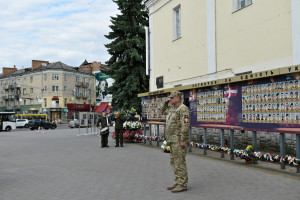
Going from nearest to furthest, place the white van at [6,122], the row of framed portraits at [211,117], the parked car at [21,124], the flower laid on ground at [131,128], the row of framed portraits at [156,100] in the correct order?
the row of framed portraits at [211,117] < the row of framed portraits at [156,100] < the flower laid on ground at [131,128] < the white van at [6,122] < the parked car at [21,124]

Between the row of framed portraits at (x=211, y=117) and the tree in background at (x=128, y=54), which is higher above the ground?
the tree in background at (x=128, y=54)

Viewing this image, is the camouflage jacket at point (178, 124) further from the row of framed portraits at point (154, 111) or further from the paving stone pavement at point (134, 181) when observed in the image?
the row of framed portraits at point (154, 111)

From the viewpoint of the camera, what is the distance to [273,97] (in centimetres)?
809

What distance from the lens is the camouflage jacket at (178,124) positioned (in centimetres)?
603

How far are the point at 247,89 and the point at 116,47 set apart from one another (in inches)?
698

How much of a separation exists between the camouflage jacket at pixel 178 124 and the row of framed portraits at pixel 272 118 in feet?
9.94

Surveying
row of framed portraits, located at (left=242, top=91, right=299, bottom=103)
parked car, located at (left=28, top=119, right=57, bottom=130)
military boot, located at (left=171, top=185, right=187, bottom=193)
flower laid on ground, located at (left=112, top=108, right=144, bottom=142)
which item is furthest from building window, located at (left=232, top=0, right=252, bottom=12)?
parked car, located at (left=28, top=119, right=57, bottom=130)

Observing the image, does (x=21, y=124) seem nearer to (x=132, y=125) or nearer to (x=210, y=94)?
(x=132, y=125)

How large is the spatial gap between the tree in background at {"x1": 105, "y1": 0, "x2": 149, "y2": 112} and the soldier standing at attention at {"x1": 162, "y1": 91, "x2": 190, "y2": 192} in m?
18.6

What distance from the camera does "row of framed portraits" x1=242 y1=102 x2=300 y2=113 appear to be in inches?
297

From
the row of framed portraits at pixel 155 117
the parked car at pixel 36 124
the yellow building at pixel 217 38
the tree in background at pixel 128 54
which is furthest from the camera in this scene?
the parked car at pixel 36 124

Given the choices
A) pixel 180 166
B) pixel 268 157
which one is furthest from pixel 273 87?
pixel 180 166

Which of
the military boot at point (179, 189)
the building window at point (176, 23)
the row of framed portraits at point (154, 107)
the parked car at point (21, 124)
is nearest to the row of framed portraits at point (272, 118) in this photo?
the military boot at point (179, 189)

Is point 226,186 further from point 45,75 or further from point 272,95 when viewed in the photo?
point 45,75
